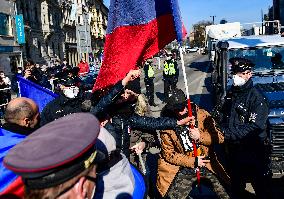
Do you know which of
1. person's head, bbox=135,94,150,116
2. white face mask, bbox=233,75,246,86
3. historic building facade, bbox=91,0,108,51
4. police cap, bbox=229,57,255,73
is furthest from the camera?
historic building facade, bbox=91,0,108,51

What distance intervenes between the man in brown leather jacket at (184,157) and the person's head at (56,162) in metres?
2.59

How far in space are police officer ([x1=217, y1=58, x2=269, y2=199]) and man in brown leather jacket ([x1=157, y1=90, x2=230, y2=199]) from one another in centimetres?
36

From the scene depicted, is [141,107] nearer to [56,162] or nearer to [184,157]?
[184,157]

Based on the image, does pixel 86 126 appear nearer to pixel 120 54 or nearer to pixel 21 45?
pixel 120 54

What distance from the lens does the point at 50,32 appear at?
155ft

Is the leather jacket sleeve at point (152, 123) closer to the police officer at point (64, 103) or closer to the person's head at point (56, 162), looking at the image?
the police officer at point (64, 103)

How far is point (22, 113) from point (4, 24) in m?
33.5

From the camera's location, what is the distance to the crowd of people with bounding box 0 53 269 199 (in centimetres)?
156

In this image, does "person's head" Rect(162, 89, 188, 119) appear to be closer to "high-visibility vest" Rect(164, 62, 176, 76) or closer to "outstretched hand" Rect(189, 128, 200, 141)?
"outstretched hand" Rect(189, 128, 200, 141)

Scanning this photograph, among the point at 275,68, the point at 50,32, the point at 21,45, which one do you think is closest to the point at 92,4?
the point at 50,32

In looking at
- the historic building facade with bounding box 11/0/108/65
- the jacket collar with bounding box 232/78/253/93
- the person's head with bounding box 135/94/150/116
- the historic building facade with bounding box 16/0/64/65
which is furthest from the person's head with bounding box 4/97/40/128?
the historic building facade with bounding box 16/0/64/65

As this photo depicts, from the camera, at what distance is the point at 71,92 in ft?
19.5

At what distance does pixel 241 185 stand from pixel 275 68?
3.67 metres

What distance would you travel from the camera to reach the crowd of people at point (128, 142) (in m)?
1.56
